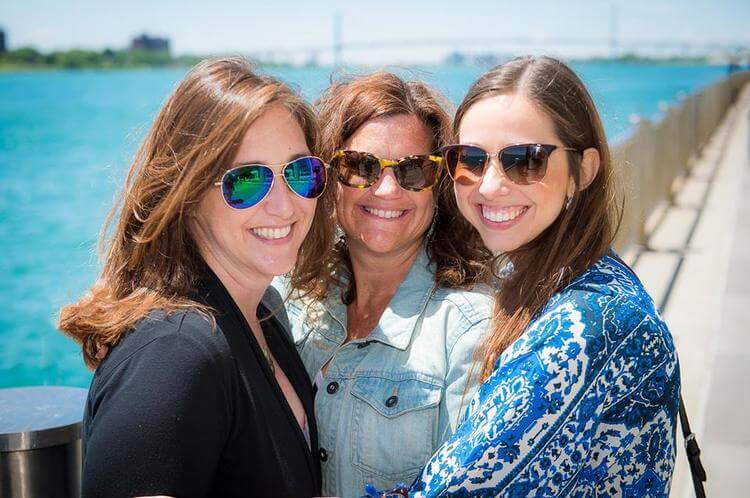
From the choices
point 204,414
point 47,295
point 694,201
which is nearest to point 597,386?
point 204,414

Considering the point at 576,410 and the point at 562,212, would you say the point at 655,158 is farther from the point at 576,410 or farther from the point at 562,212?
the point at 576,410

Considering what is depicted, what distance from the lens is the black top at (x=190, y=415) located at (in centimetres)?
166

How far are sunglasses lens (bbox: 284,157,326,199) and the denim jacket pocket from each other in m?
0.63

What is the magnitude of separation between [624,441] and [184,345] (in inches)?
40.8

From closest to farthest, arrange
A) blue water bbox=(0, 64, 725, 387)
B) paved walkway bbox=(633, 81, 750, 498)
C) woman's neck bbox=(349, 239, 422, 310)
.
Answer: woman's neck bbox=(349, 239, 422, 310), blue water bbox=(0, 64, 725, 387), paved walkway bbox=(633, 81, 750, 498)

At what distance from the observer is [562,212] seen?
2309mm

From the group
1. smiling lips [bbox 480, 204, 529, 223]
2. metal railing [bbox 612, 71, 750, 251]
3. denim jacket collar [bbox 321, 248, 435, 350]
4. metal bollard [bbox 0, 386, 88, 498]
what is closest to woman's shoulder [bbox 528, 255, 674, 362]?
smiling lips [bbox 480, 204, 529, 223]

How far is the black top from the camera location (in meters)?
1.66

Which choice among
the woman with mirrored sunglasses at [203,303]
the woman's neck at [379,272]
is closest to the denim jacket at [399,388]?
the woman with mirrored sunglasses at [203,303]

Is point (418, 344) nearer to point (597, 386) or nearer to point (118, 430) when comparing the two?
point (597, 386)

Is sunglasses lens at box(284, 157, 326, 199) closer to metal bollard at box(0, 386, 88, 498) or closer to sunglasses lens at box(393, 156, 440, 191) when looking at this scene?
sunglasses lens at box(393, 156, 440, 191)

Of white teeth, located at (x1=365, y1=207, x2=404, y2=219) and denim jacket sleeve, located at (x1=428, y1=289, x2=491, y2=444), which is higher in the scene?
white teeth, located at (x1=365, y1=207, x2=404, y2=219)

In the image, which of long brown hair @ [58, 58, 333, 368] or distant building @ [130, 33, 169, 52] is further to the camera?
distant building @ [130, 33, 169, 52]

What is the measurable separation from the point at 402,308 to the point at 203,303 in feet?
2.61
